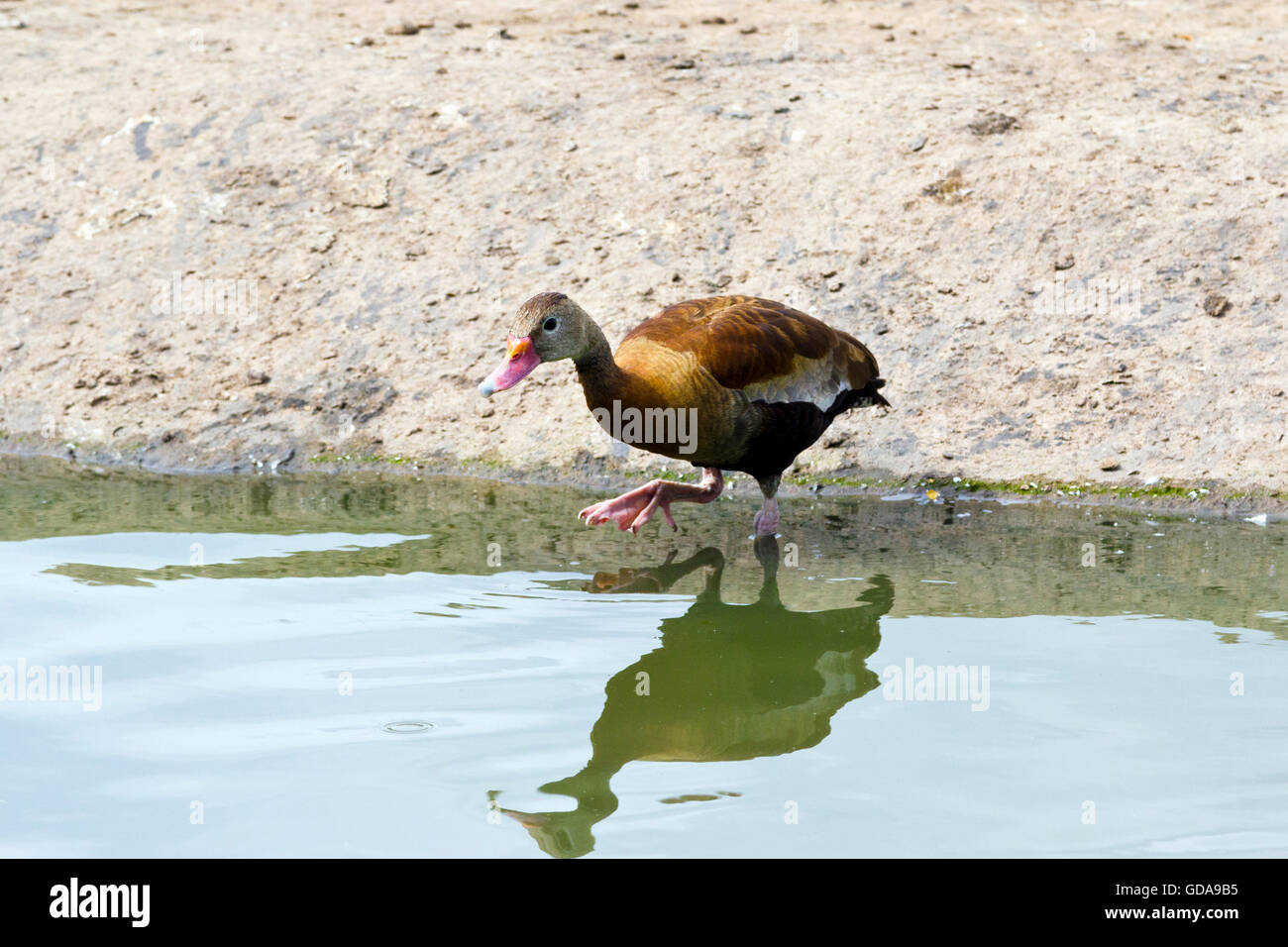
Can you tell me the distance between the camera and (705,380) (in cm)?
652

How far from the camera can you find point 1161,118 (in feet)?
34.3

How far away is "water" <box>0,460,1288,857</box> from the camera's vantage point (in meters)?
4.00

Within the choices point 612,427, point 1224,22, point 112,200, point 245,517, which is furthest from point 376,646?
point 1224,22

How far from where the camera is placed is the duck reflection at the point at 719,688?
169 inches

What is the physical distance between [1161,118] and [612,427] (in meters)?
6.02

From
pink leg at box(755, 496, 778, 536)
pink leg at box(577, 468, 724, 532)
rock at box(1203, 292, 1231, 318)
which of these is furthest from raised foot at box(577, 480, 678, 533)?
rock at box(1203, 292, 1231, 318)

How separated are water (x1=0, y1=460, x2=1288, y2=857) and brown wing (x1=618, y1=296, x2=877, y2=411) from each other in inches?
29.8

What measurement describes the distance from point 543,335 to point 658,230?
423 centimetres

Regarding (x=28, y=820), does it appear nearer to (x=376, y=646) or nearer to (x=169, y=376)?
(x=376, y=646)
